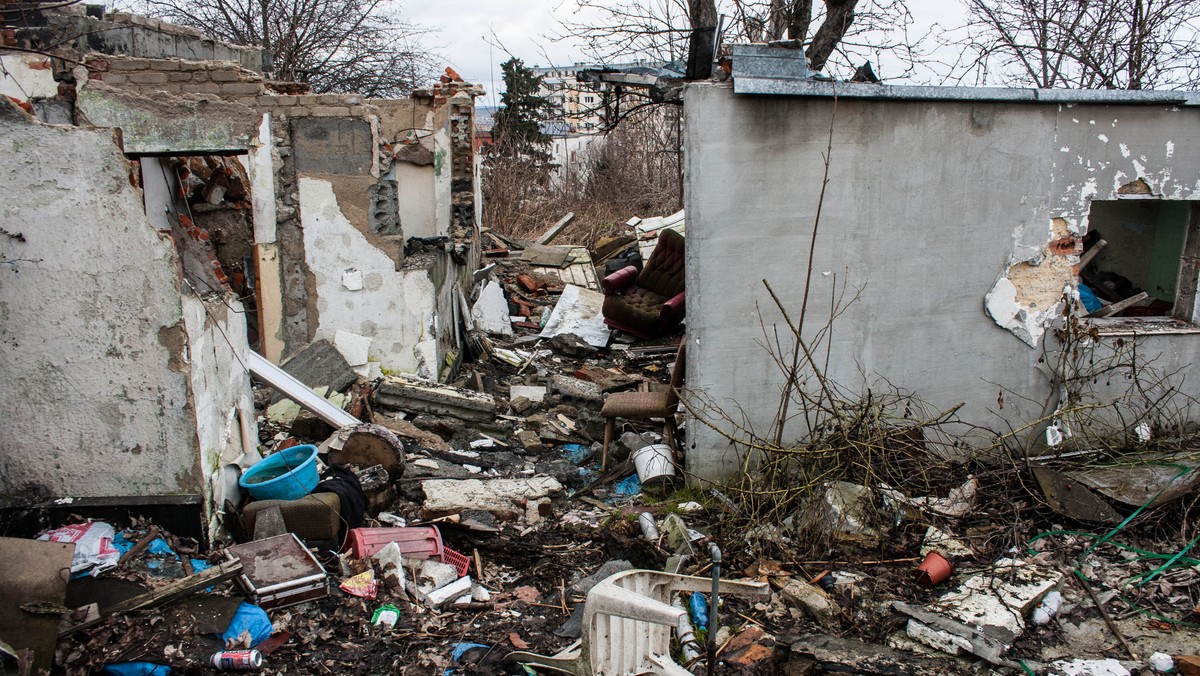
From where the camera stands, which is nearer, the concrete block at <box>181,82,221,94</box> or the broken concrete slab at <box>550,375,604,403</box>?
the concrete block at <box>181,82,221,94</box>

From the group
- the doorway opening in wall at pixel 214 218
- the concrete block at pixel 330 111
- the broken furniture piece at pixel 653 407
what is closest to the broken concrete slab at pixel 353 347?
the doorway opening in wall at pixel 214 218

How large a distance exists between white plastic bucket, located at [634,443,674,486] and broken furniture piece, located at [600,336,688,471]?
202mm

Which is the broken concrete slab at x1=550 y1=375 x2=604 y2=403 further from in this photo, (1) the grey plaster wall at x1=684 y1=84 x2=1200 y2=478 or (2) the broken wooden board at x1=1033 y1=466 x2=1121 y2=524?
(2) the broken wooden board at x1=1033 y1=466 x2=1121 y2=524

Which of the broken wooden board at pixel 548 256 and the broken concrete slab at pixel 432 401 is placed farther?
the broken wooden board at pixel 548 256

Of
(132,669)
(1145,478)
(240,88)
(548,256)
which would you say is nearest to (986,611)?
(1145,478)

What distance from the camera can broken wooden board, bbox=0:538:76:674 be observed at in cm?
334

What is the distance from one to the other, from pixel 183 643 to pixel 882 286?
15.2 feet

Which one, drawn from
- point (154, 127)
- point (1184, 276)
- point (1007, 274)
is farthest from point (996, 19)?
point (154, 127)

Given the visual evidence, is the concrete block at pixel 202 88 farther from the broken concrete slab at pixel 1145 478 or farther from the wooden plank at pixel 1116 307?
the wooden plank at pixel 1116 307

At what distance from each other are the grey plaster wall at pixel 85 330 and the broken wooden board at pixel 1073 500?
498 centimetres

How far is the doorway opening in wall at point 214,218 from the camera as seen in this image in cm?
770

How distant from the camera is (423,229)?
9094 millimetres

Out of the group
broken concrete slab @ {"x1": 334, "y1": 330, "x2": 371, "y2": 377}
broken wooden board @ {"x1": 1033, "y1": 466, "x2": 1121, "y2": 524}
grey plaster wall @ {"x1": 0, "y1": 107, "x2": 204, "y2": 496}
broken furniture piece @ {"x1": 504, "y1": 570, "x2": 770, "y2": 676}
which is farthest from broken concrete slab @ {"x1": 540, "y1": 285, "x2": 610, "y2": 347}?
broken furniture piece @ {"x1": 504, "y1": 570, "x2": 770, "y2": 676}

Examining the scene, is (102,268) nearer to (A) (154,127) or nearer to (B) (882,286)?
(A) (154,127)
